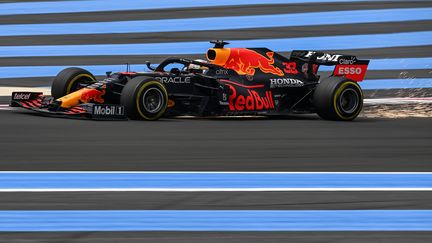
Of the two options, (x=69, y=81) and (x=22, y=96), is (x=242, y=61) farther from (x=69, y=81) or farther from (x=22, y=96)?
(x=22, y=96)

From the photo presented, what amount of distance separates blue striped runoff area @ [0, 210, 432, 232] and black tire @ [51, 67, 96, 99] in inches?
228

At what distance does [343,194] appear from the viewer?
19.3 ft

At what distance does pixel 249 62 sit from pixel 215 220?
6026 mm

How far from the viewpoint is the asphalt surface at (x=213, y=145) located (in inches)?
277

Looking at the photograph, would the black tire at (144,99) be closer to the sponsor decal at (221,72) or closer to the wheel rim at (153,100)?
the wheel rim at (153,100)

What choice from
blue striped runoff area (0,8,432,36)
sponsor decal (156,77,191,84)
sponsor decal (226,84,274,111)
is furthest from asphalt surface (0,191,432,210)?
blue striped runoff area (0,8,432,36)

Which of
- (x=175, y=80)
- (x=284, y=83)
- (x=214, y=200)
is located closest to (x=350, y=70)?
(x=284, y=83)

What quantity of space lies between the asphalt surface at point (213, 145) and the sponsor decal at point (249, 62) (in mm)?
701

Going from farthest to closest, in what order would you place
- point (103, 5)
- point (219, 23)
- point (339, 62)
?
1. point (103, 5)
2. point (219, 23)
3. point (339, 62)

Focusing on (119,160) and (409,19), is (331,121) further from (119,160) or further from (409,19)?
(409,19)

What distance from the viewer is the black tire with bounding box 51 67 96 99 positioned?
10891 mm

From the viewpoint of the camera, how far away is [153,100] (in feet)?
32.9

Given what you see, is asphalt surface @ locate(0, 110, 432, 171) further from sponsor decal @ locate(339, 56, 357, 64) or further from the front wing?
sponsor decal @ locate(339, 56, 357, 64)
